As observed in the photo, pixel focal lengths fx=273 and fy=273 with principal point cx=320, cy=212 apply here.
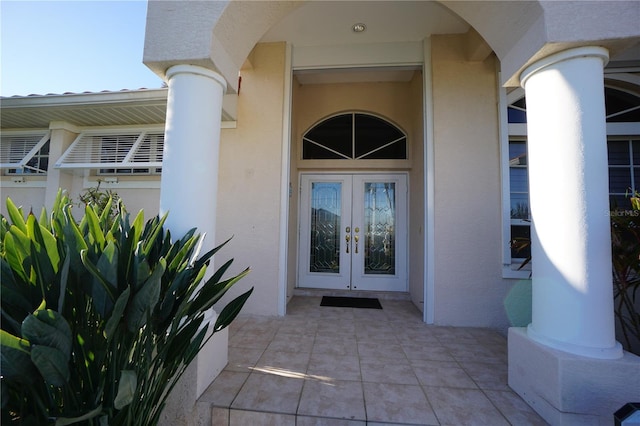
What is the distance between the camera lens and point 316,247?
5.38 meters

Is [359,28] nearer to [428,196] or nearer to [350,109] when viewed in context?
[350,109]

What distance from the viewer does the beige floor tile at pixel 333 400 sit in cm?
191

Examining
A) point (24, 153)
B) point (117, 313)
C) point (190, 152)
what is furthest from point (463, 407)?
point (24, 153)

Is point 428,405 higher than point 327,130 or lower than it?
lower

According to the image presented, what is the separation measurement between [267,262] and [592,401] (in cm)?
349

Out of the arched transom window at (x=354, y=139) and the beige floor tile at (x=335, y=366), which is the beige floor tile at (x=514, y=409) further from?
the arched transom window at (x=354, y=139)

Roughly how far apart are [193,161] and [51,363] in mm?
1597

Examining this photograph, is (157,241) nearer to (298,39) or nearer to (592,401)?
(592,401)

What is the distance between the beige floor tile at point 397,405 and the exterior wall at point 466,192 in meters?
1.85

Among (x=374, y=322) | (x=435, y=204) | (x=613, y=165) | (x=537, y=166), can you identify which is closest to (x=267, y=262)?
(x=374, y=322)

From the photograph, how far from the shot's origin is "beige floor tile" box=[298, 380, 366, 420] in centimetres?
191

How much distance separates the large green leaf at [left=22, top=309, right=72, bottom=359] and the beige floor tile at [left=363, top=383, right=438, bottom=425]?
1.80m

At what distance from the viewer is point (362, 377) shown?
2393 mm

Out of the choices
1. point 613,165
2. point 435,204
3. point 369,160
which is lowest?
point 435,204
